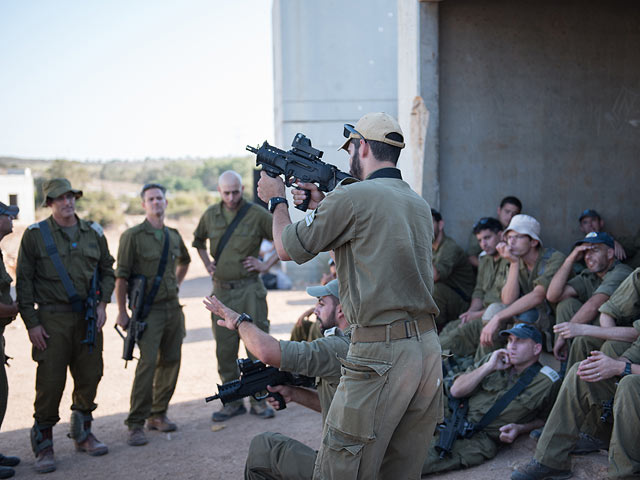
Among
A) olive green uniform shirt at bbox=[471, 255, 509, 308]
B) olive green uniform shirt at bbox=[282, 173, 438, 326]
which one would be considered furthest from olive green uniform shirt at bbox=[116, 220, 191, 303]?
olive green uniform shirt at bbox=[282, 173, 438, 326]

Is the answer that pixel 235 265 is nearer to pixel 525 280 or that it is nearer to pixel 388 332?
pixel 525 280

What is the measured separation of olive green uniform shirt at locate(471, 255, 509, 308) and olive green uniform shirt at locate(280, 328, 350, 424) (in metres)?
3.20

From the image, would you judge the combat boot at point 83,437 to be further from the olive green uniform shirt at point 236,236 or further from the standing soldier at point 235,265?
the olive green uniform shirt at point 236,236

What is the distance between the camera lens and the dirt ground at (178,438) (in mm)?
5059

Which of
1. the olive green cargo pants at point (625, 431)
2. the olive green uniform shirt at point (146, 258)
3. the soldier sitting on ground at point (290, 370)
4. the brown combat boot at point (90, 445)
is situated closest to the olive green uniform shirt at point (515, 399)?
the olive green cargo pants at point (625, 431)

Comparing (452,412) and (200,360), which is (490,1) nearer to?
(452,412)

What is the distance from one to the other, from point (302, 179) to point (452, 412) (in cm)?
231

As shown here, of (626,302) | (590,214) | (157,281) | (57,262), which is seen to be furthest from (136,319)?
(590,214)

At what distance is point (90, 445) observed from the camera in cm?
582

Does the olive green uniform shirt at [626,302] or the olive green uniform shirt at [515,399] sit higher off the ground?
the olive green uniform shirt at [626,302]

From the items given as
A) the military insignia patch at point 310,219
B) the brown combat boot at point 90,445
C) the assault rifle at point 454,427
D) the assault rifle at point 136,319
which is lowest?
the brown combat boot at point 90,445

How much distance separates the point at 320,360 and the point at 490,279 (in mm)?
3570

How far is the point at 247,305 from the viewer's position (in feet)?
22.2

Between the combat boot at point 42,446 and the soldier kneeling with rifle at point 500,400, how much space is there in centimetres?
306
